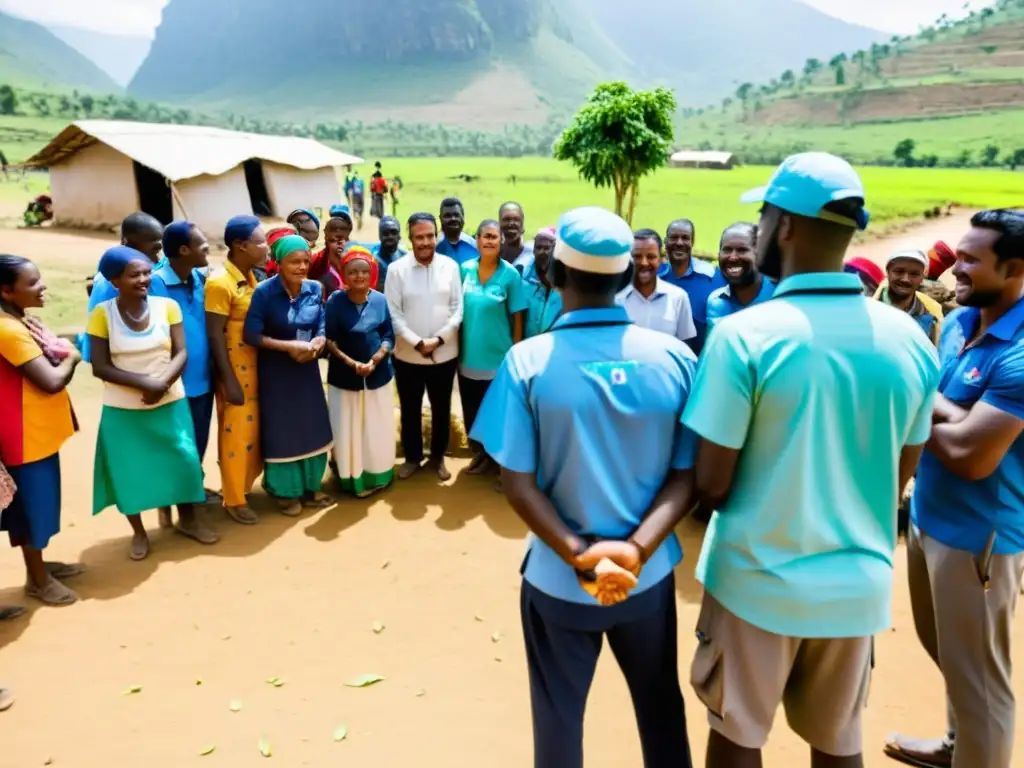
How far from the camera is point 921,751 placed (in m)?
2.70

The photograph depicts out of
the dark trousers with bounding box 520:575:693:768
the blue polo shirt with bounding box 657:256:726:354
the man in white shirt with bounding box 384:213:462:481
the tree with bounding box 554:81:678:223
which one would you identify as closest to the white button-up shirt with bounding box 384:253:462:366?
the man in white shirt with bounding box 384:213:462:481

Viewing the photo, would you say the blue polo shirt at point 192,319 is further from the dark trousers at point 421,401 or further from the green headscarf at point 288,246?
the dark trousers at point 421,401

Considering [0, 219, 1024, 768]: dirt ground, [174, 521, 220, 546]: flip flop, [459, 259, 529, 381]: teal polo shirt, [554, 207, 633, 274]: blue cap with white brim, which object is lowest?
[0, 219, 1024, 768]: dirt ground

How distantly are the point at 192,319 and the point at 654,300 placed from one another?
2.79 meters

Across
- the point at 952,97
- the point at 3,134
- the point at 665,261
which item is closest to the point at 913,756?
the point at 665,261

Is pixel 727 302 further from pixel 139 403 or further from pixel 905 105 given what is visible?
pixel 905 105

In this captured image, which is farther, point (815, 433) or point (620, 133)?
point (620, 133)

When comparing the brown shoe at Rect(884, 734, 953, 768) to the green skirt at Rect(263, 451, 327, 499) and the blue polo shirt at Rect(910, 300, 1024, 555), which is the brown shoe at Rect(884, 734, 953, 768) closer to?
the blue polo shirt at Rect(910, 300, 1024, 555)

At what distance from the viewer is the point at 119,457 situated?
13.2 ft

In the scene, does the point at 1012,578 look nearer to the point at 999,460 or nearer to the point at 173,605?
the point at 999,460

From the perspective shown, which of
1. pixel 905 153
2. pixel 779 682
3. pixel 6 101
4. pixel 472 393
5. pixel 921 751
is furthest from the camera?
pixel 6 101

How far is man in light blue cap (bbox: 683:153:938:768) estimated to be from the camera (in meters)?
1.65

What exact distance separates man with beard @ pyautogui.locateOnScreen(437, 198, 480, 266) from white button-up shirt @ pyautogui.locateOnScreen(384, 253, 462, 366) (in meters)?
0.36

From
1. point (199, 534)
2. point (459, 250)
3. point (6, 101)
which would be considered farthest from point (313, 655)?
point (6, 101)
